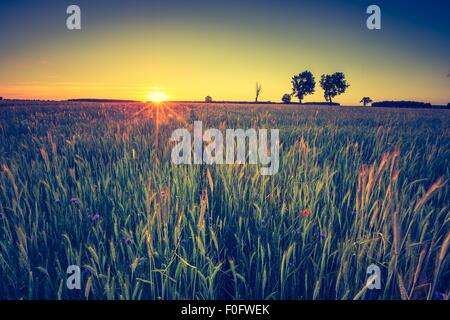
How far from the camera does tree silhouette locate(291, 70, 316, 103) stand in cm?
6675

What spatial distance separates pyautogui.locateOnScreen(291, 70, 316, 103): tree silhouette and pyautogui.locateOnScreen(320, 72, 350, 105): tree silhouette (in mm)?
3034

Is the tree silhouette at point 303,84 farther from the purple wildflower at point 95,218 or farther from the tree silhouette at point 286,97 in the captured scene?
the purple wildflower at point 95,218

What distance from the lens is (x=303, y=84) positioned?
67.0 metres

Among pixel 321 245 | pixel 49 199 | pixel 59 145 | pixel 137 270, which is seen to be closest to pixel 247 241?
pixel 321 245

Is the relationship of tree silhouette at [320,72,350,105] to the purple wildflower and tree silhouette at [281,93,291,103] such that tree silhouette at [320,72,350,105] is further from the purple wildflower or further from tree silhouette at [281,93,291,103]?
the purple wildflower

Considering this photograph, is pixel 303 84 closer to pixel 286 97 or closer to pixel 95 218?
pixel 286 97

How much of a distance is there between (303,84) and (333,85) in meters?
7.33

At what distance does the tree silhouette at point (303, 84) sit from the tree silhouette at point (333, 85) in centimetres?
303

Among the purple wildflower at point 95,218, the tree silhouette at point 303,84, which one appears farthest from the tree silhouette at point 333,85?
the purple wildflower at point 95,218

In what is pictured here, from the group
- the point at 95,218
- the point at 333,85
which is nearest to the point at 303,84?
the point at 333,85

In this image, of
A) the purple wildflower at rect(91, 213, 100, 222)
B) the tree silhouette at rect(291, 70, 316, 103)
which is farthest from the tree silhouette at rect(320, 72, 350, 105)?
the purple wildflower at rect(91, 213, 100, 222)

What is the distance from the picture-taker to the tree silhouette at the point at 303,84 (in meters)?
66.8

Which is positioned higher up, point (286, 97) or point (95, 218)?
point (286, 97)
